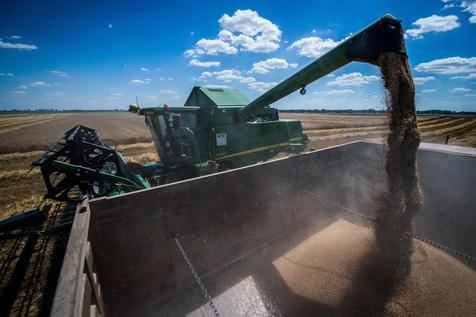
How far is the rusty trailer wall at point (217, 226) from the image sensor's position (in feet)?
7.36

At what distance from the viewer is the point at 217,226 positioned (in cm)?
312

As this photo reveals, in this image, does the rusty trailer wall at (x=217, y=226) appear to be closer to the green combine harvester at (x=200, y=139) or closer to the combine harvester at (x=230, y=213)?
the combine harvester at (x=230, y=213)

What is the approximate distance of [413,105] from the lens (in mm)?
3096

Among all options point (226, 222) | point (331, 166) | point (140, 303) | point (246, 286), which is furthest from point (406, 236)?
point (140, 303)

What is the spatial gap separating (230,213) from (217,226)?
265 mm

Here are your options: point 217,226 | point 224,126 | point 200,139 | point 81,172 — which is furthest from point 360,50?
point 81,172

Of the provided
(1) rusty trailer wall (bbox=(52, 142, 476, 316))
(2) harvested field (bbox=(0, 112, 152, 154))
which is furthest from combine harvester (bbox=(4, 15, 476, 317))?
(2) harvested field (bbox=(0, 112, 152, 154))

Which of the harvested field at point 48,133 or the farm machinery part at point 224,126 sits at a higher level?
the farm machinery part at point 224,126

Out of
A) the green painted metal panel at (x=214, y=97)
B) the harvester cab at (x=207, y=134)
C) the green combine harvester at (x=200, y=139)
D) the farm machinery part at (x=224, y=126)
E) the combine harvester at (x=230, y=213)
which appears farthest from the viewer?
the green painted metal panel at (x=214, y=97)

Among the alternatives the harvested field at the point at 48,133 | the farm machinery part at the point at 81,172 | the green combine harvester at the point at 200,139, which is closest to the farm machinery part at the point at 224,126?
the green combine harvester at the point at 200,139

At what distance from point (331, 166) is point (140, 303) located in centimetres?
412

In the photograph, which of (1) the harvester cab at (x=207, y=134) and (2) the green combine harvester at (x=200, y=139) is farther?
(1) the harvester cab at (x=207, y=134)

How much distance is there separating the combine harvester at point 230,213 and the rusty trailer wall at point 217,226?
1 cm

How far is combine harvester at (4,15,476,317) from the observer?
7.79 ft
